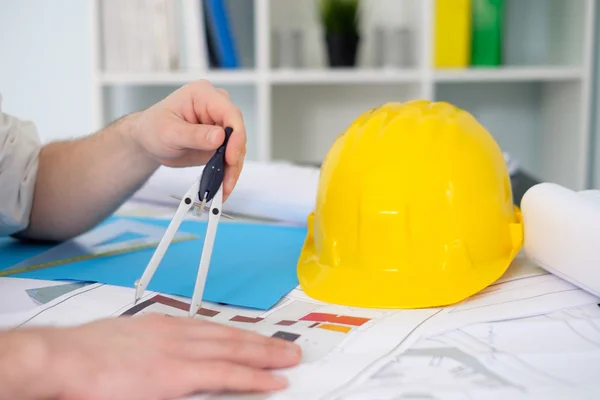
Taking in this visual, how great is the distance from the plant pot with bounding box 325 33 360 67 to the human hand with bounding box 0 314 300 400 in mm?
1640

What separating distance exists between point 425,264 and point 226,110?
26 cm

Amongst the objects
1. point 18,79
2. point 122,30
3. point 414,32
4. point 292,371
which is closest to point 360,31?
point 414,32

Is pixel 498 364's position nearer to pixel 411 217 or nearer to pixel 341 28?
pixel 411 217

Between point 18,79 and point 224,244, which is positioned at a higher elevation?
point 18,79

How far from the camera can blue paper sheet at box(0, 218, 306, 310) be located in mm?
676

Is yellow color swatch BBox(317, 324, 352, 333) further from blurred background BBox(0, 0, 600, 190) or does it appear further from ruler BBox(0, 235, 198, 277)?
blurred background BBox(0, 0, 600, 190)

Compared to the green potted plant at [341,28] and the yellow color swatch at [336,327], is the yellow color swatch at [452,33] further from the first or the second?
the yellow color swatch at [336,327]

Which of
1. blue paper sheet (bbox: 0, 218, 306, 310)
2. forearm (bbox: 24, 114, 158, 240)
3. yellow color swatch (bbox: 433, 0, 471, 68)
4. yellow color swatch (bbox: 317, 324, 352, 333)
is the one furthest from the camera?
yellow color swatch (bbox: 433, 0, 471, 68)

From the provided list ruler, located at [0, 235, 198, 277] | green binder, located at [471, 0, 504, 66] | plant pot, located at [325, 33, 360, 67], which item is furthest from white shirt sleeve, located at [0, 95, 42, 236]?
green binder, located at [471, 0, 504, 66]

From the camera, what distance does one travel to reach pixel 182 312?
2.03 ft

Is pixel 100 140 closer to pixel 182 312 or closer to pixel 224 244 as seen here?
pixel 224 244

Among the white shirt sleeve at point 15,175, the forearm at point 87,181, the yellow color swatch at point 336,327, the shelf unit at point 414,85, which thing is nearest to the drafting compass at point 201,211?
the yellow color swatch at point 336,327

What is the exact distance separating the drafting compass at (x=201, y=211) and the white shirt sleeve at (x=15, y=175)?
328mm

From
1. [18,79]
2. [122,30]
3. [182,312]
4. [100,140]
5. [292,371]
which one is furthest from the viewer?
[18,79]
